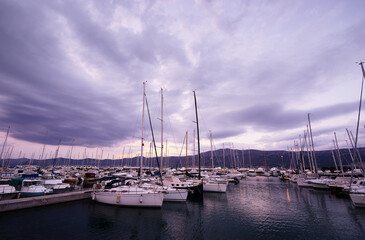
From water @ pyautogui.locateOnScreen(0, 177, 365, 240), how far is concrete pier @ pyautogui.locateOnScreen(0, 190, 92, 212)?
830 mm

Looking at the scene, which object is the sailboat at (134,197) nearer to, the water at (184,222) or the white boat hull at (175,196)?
the water at (184,222)

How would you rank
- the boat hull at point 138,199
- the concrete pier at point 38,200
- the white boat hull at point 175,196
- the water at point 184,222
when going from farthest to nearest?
the white boat hull at point 175,196, the boat hull at point 138,199, the concrete pier at point 38,200, the water at point 184,222

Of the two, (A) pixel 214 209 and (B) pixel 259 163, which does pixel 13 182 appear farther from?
A: (B) pixel 259 163

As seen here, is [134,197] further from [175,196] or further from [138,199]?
[175,196]

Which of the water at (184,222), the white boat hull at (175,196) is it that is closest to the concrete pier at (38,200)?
the water at (184,222)

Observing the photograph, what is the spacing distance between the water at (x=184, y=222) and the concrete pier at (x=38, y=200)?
0.83 metres

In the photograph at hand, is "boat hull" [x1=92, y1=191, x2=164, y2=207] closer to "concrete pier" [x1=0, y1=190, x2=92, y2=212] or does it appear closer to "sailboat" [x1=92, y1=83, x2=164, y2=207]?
"sailboat" [x1=92, y1=83, x2=164, y2=207]

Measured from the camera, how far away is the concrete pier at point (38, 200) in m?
18.6

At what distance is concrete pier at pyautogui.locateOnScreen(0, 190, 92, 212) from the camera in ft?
61.2

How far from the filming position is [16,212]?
18.6 metres

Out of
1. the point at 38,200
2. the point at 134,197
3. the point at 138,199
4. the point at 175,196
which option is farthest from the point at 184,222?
the point at 38,200

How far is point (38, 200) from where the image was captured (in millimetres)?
21234

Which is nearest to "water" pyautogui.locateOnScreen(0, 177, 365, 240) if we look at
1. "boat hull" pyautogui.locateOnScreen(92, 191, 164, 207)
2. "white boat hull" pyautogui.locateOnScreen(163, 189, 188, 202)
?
"boat hull" pyautogui.locateOnScreen(92, 191, 164, 207)

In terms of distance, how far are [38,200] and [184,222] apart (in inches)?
731
